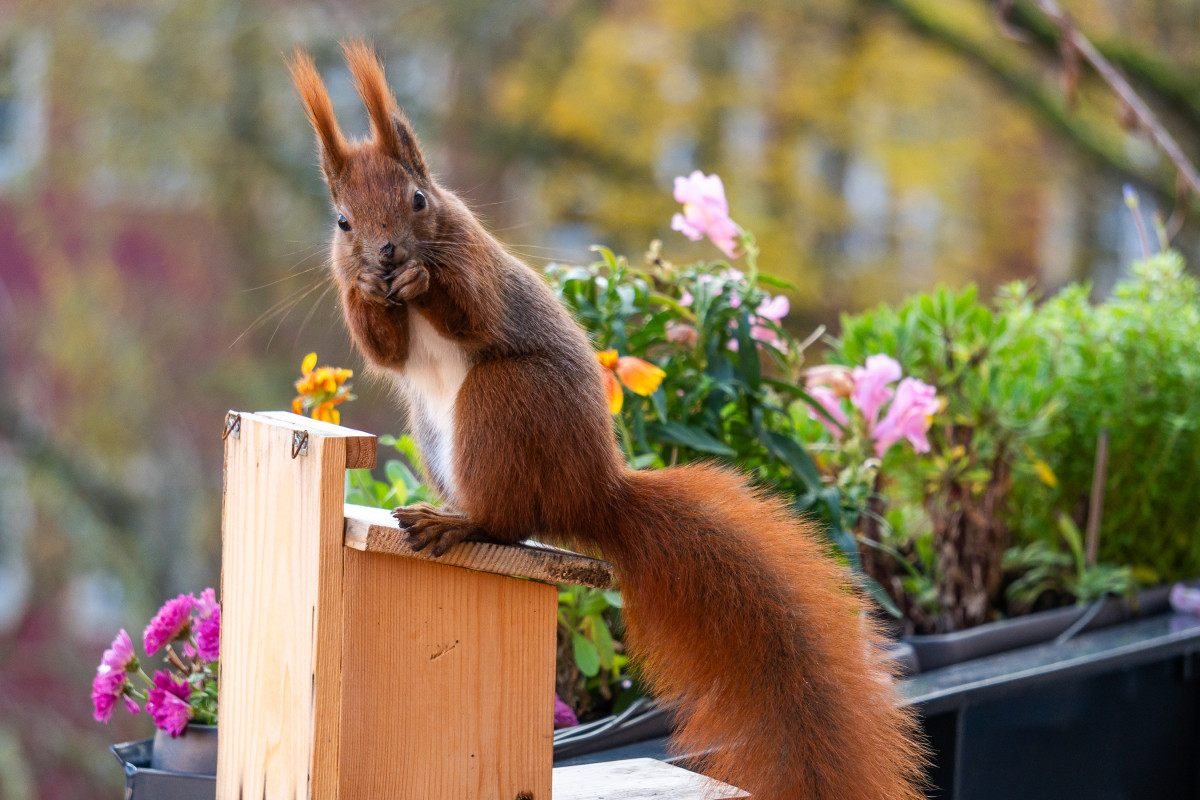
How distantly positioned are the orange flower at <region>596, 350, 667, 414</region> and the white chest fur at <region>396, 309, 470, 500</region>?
0.24 meters

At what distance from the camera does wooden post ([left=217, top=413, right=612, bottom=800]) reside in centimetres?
75

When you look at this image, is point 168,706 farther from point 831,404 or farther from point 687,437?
point 831,404

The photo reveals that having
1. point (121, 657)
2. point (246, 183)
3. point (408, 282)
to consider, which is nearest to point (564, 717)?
point (121, 657)

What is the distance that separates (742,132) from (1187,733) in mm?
3524

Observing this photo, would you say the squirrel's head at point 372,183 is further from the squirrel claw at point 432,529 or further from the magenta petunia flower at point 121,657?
the magenta petunia flower at point 121,657

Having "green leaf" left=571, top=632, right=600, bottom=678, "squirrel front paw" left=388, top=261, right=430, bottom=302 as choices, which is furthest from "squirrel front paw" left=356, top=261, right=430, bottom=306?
"green leaf" left=571, top=632, right=600, bottom=678

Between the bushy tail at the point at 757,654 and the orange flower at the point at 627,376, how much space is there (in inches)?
9.6

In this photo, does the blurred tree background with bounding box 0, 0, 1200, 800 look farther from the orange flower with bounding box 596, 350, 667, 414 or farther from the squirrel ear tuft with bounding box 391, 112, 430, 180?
the squirrel ear tuft with bounding box 391, 112, 430, 180

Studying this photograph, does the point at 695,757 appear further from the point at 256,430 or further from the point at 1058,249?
the point at 1058,249

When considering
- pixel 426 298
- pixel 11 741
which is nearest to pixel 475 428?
pixel 426 298

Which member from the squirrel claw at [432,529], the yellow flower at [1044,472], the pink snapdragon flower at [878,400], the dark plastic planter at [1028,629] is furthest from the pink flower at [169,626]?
the yellow flower at [1044,472]

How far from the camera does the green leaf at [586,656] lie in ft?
3.83

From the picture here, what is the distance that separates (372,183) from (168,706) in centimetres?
50

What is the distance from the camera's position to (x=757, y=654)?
Result: 87 cm
